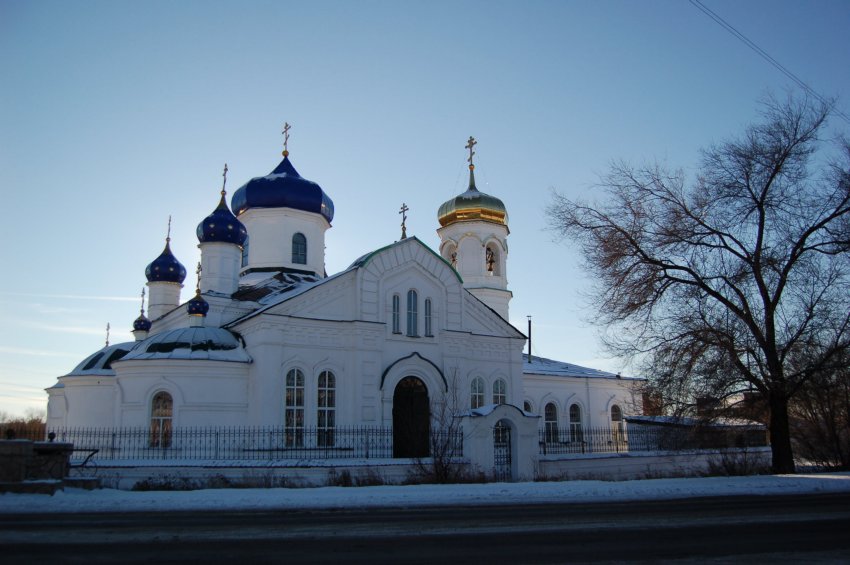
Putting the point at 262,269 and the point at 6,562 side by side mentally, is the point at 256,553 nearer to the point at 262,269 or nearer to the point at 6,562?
the point at 6,562

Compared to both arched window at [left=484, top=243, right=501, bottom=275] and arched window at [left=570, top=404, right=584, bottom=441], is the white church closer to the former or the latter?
arched window at [left=570, top=404, right=584, bottom=441]

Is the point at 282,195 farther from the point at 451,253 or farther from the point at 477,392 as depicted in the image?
the point at 477,392

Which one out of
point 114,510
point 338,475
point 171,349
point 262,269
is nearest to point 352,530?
point 114,510

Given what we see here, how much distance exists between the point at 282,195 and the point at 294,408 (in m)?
10.6

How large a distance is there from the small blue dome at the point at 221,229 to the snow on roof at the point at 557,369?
1356 cm

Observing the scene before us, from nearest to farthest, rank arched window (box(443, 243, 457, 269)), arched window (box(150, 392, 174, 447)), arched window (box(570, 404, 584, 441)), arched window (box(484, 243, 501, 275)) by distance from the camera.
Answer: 1. arched window (box(150, 392, 174, 447))
2. arched window (box(570, 404, 584, 441))
3. arched window (box(484, 243, 501, 275))
4. arched window (box(443, 243, 457, 269))

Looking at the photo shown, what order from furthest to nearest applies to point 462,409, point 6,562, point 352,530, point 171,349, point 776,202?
point 462,409, point 171,349, point 776,202, point 352,530, point 6,562

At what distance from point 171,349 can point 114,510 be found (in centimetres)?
1046

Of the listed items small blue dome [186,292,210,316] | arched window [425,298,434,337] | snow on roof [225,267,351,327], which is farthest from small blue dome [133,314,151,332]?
arched window [425,298,434,337]

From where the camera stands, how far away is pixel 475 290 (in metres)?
31.8

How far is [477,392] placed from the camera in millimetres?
25438

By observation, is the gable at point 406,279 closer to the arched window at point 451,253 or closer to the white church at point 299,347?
the white church at point 299,347

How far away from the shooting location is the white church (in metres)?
20.9

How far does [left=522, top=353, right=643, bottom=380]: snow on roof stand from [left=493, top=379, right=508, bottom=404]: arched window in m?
4.32
